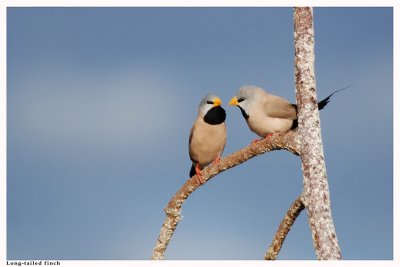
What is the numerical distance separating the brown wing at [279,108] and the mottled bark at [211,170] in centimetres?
46

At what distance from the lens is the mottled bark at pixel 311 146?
5.02 meters

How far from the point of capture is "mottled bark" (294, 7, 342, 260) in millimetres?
5023

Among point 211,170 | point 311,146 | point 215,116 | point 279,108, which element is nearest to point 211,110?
point 215,116

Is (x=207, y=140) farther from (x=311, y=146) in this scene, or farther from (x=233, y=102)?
(x=311, y=146)

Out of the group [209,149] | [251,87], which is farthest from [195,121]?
[251,87]

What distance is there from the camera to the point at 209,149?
7.04 metres

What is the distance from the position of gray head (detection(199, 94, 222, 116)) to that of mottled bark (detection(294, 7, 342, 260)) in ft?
4.42

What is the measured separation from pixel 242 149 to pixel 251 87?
2.36 ft

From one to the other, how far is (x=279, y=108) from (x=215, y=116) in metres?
0.84

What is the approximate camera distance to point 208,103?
268 inches

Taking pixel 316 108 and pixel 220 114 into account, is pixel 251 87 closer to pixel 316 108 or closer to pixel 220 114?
pixel 220 114

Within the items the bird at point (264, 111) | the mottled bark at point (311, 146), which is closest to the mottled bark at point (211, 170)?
the mottled bark at point (311, 146)

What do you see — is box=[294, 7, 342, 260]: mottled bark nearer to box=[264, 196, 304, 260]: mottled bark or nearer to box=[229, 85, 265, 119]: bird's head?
box=[264, 196, 304, 260]: mottled bark
